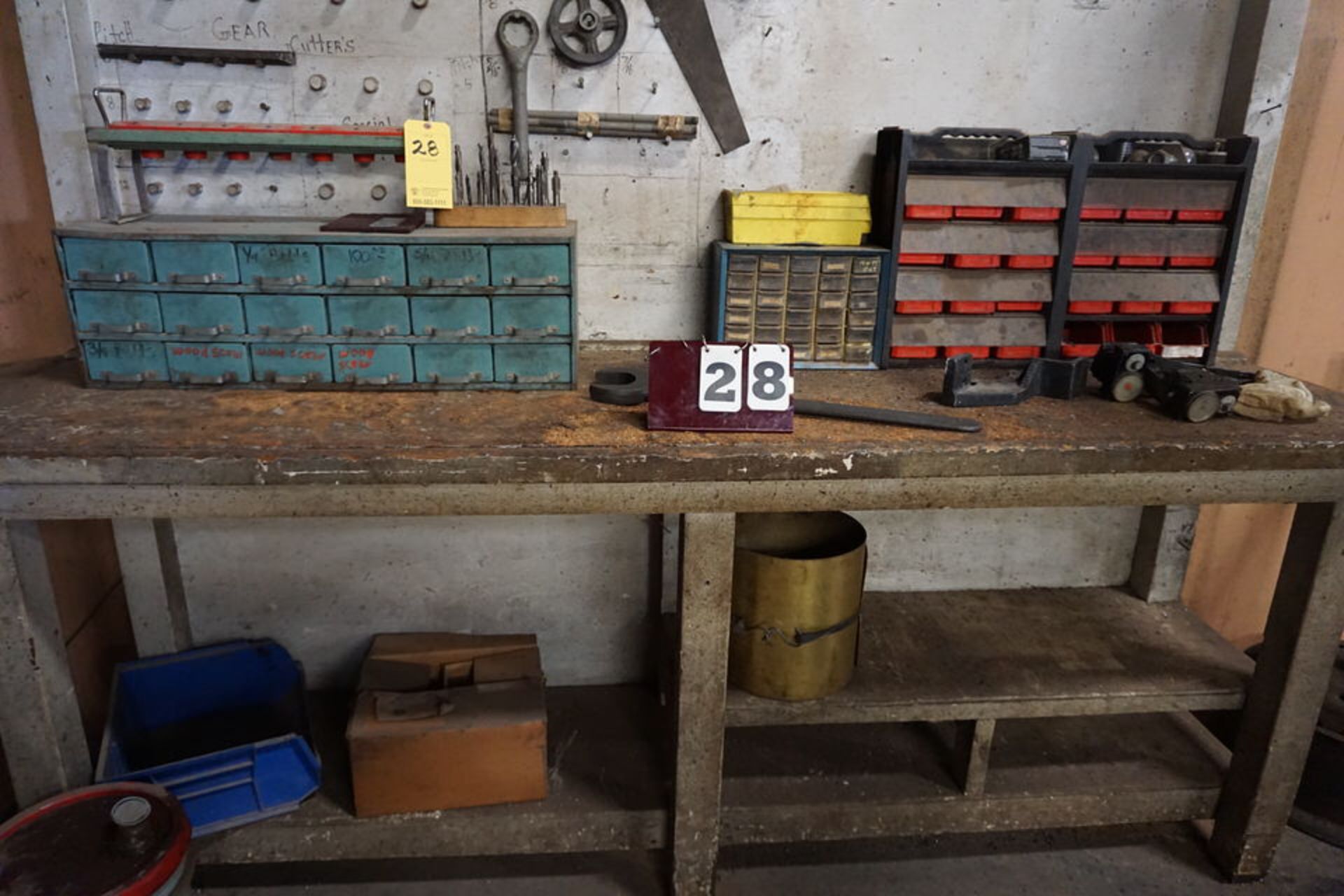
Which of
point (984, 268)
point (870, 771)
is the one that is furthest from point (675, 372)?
point (870, 771)

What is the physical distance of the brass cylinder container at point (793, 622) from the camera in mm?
1624

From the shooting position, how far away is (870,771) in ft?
5.83

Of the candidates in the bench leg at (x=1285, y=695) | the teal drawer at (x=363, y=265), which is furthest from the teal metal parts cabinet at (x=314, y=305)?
the bench leg at (x=1285, y=695)

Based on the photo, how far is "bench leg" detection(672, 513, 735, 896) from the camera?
1.42m

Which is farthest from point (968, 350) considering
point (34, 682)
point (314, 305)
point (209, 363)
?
point (34, 682)

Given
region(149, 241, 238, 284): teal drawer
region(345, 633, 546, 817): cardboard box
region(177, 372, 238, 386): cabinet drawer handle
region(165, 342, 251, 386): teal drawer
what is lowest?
region(345, 633, 546, 817): cardboard box

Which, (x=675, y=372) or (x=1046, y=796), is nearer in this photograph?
(x=675, y=372)

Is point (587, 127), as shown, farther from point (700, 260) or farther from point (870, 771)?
point (870, 771)

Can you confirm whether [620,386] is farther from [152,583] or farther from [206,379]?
[152,583]

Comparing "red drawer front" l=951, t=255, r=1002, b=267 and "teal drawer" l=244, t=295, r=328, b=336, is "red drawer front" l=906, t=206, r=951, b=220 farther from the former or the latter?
"teal drawer" l=244, t=295, r=328, b=336

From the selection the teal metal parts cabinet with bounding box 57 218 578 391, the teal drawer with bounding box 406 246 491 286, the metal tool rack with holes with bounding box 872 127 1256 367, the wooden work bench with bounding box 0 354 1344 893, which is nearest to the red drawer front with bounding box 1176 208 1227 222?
the metal tool rack with holes with bounding box 872 127 1256 367

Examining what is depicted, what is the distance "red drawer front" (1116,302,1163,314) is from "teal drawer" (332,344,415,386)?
1.45m

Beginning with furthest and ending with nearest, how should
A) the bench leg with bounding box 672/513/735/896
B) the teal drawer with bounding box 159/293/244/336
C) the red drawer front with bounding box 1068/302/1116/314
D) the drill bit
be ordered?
the red drawer front with bounding box 1068/302/1116/314, the drill bit, the teal drawer with bounding box 159/293/244/336, the bench leg with bounding box 672/513/735/896

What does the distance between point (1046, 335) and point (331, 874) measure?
1.83m
